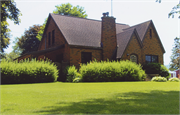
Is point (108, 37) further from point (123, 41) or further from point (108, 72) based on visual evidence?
point (108, 72)

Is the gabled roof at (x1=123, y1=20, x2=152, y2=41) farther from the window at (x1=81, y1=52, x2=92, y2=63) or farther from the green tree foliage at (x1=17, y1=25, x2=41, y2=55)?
the green tree foliage at (x1=17, y1=25, x2=41, y2=55)

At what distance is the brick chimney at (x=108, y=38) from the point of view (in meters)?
23.8

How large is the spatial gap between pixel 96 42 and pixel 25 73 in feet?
33.9

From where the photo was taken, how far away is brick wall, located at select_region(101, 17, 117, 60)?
23.8m

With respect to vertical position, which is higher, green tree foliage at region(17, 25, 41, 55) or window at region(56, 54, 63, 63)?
green tree foliage at region(17, 25, 41, 55)

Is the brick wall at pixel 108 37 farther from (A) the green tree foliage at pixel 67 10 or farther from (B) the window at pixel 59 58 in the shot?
(A) the green tree foliage at pixel 67 10

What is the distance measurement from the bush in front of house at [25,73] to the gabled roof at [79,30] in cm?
510

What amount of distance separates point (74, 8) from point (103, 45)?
23215mm

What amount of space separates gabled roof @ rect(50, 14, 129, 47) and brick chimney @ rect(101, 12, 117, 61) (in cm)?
92

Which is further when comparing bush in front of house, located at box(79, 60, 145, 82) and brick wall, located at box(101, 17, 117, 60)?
brick wall, located at box(101, 17, 117, 60)

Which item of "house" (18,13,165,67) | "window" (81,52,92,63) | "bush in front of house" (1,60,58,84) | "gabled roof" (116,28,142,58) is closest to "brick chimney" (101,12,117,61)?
"house" (18,13,165,67)

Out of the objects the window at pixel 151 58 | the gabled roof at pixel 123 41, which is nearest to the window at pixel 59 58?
the gabled roof at pixel 123 41

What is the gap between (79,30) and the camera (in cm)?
2466

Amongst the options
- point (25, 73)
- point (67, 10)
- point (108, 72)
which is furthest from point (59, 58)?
point (67, 10)
